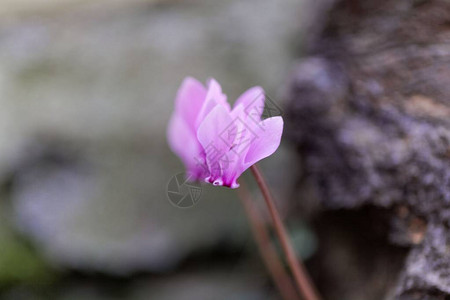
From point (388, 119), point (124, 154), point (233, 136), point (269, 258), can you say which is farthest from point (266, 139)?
point (124, 154)

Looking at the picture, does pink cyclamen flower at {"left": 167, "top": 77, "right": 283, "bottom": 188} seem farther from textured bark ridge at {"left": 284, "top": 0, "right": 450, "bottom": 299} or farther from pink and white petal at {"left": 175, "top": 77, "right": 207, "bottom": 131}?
textured bark ridge at {"left": 284, "top": 0, "right": 450, "bottom": 299}

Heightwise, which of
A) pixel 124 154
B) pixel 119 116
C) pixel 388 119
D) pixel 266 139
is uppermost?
pixel 119 116

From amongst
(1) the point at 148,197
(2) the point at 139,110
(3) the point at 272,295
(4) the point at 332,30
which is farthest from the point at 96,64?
(3) the point at 272,295

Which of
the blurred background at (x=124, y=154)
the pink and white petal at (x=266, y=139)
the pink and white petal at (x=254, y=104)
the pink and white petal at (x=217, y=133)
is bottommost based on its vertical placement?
the pink and white petal at (x=266, y=139)

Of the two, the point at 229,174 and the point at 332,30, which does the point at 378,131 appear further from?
the point at 229,174

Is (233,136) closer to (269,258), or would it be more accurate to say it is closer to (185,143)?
(185,143)

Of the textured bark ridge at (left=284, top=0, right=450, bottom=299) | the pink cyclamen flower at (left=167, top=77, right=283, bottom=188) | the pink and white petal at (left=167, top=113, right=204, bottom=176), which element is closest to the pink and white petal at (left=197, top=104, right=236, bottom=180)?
the pink cyclamen flower at (left=167, top=77, right=283, bottom=188)

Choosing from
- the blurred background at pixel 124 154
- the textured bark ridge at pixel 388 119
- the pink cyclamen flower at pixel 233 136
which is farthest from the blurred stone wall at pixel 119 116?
the pink cyclamen flower at pixel 233 136

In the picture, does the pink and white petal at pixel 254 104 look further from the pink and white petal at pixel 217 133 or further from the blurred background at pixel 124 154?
the blurred background at pixel 124 154
